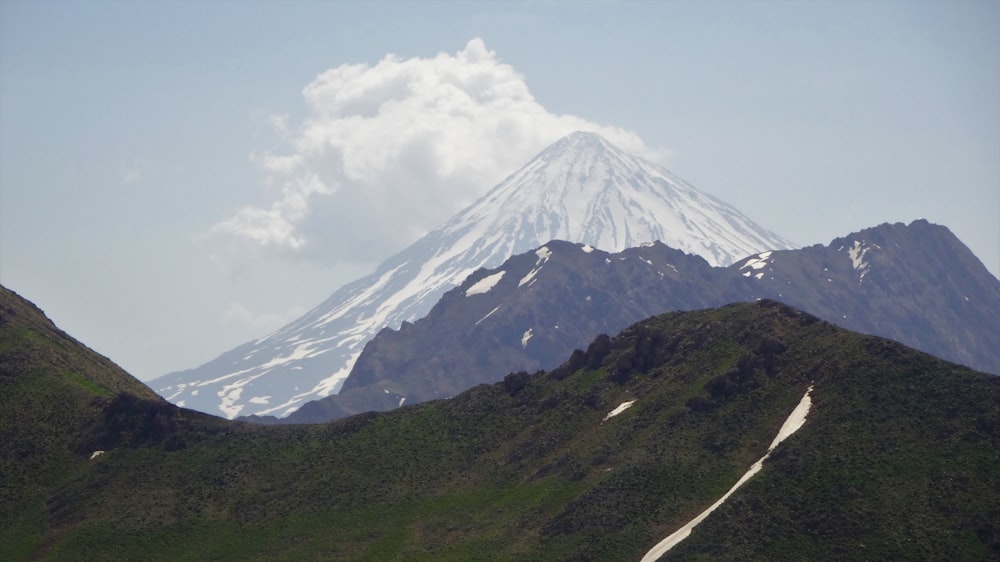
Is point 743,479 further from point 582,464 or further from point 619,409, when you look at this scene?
point 619,409

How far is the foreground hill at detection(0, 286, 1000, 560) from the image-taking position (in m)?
114

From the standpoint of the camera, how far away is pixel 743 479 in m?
123

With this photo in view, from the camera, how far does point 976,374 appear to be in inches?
5069

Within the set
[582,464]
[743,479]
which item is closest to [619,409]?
[582,464]

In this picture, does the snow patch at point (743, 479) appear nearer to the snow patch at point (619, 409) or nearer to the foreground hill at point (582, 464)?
the foreground hill at point (582, 464)

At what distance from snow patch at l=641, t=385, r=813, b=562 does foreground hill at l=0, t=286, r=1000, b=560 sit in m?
1.20

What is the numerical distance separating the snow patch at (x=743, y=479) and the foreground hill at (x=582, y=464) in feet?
3.93

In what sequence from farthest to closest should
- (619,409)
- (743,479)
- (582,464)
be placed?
(619,409), (582,464), (743,479)

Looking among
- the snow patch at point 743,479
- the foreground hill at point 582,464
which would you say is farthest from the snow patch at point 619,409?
the snow patch at point 743,479

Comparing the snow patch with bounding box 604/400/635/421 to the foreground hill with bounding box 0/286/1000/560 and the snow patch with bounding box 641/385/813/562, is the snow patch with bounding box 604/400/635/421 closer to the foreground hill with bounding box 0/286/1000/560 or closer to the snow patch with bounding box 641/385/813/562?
the foreground hill with bounding box 0/286/1000/560

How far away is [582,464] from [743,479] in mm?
20723

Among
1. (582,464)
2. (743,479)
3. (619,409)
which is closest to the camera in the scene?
(743,479)

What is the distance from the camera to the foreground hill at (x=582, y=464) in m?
114

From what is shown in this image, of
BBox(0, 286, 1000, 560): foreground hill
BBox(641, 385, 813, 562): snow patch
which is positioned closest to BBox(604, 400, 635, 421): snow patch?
BBox(0, 286, 1000, 560): foreground hill
